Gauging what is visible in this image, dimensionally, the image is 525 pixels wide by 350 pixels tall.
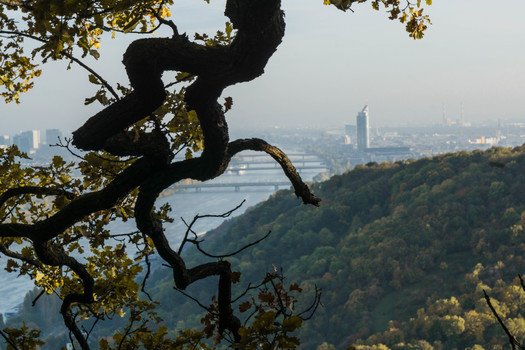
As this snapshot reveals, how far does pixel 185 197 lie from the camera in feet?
276

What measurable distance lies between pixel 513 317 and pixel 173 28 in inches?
957

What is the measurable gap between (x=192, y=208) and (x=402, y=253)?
45.4m

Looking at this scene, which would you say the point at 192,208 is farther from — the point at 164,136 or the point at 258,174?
the point at 164,136

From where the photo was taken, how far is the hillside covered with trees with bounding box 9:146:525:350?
24953mm

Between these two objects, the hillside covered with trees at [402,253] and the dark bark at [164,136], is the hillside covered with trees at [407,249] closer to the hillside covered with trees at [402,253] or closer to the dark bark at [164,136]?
the hillside covered with trees at [402,253]

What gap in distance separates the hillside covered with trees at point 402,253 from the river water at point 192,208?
1315cm

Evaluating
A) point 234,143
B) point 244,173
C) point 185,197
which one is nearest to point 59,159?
point 234,143

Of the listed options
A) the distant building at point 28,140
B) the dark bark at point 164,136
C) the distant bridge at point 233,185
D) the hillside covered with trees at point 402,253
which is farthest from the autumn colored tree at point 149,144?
the distant building at point 28,140

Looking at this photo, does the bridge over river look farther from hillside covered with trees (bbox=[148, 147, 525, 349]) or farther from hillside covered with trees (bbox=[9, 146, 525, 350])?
hillside covered with trees (bbox=[148, 147, 525, 349])

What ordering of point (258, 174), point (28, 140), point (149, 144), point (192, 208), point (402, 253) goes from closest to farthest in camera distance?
point (149, 144) < point (402, 253) < point (192, 208) < point (258, 174) < point (28, 140)

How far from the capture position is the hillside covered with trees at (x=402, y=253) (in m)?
25.0

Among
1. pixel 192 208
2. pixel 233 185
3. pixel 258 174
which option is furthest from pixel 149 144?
pixel 258 174

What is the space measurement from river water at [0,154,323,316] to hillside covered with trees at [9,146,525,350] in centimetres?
1315

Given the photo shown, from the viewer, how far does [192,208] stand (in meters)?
75.1
